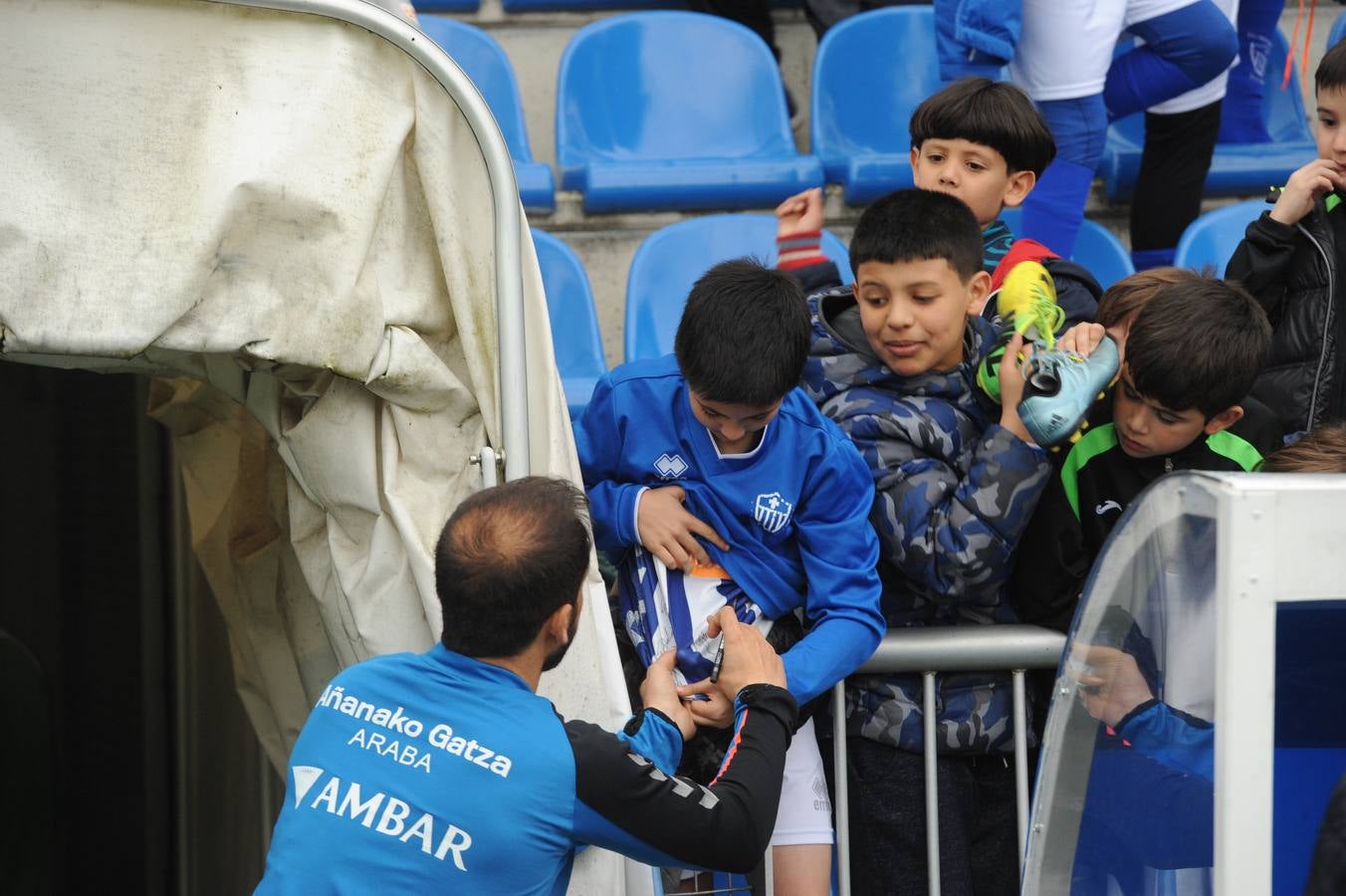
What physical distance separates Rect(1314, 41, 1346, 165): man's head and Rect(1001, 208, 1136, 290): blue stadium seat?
1.50 m

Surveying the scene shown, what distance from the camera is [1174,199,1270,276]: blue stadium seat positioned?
15.1 ft

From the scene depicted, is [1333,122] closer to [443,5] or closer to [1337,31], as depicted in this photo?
[1337,31]

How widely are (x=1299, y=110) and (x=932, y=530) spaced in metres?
3.92

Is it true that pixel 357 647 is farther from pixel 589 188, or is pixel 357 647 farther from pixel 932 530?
pixel 589 188

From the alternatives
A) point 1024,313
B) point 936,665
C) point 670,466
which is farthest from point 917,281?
point 936,665

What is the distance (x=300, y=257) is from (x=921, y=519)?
112 centimetres

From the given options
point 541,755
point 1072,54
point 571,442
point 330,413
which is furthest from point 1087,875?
point 1072,54

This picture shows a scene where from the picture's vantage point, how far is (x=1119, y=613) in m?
1.92

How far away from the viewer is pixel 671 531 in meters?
2.58

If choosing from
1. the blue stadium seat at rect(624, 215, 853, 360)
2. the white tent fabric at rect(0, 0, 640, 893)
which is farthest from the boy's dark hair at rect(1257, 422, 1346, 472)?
the blue stadium seat at rect(624, 215, 853, 360)

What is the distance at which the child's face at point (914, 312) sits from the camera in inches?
108

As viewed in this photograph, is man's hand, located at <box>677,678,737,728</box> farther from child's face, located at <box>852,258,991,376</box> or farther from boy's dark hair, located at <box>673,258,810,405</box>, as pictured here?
child's face, located at <box>852,258,991,376</box>

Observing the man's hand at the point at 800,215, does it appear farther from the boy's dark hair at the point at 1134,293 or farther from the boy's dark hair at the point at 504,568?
the boy's dark hair at the point at 504,568

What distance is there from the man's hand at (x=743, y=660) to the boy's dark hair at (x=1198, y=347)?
0.82 m
